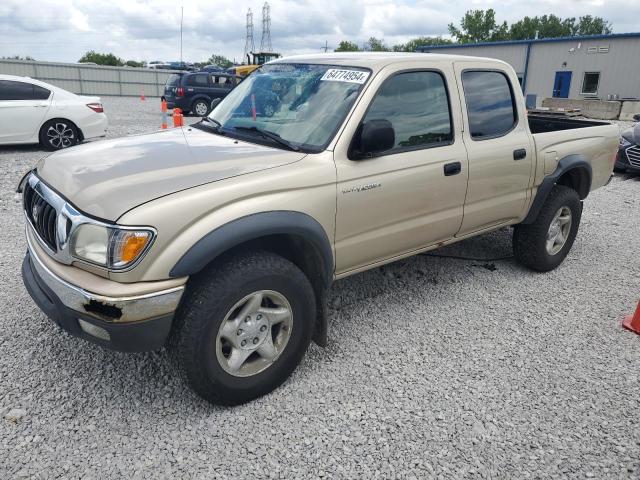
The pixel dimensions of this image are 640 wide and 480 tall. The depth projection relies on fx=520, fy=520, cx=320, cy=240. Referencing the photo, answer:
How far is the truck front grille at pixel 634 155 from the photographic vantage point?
9.88m

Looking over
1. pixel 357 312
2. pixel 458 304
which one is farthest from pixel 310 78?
pixel 458 304

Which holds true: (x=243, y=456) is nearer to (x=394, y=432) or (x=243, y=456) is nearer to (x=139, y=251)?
(x=394, y=432)

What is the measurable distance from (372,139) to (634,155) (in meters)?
9.05

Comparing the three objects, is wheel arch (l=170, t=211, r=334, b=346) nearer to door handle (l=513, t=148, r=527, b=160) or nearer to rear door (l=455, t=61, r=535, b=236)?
rear door (l=455, t=61, r=535, b=236)

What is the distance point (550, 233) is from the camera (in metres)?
4.84

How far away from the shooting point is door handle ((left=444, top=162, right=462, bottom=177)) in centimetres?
362

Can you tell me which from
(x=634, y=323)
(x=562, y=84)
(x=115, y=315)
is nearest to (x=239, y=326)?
(x=115, y=315)

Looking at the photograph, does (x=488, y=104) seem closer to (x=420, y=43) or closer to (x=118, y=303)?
(x=118, y=303)

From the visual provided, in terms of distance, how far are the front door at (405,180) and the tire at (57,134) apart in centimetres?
869

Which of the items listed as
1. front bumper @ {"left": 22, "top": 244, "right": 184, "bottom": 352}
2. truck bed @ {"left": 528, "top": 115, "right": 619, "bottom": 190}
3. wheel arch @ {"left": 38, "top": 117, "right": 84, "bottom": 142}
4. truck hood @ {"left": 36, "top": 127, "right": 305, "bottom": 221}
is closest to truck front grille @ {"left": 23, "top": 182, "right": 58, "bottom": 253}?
truck hood @ {"left": 36, "top": 127, "right": 305, "bottom": 221}

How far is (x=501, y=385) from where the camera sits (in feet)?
10.4

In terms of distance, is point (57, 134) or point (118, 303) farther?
point (57, 134)

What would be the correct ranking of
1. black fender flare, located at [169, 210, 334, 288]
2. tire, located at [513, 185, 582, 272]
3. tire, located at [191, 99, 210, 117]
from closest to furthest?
black fender flare, located at [169, 210, 334, 288], tire, located at [513, 185, 582, 272], tire, located at [191, 99, 210, 117]

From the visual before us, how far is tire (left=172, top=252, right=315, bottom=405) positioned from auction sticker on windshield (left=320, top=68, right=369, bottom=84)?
1289 mm
